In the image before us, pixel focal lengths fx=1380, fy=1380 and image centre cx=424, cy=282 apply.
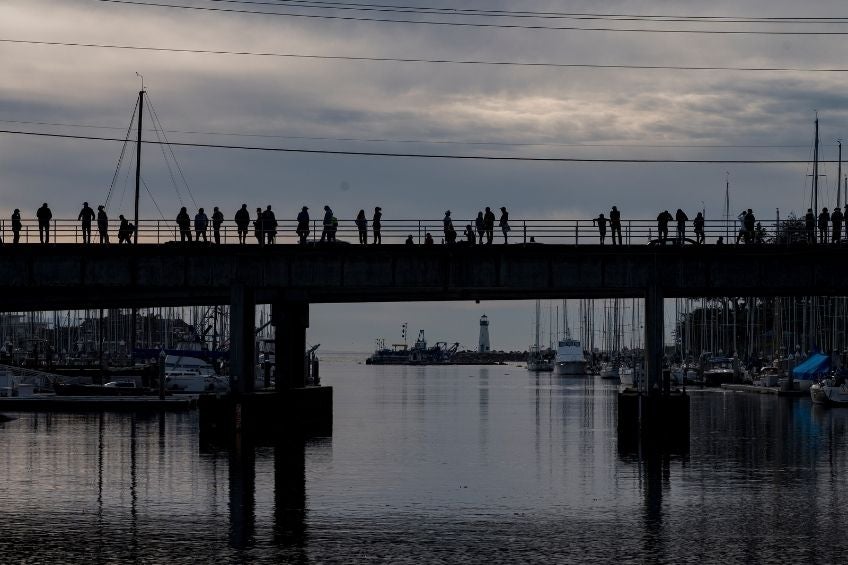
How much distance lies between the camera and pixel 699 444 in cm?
6962

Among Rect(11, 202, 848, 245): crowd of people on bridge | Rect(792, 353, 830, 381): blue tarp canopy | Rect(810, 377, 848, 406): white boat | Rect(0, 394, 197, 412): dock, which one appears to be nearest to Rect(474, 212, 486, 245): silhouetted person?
Rect(11, 202, 848, 245): crowd of people on bridge

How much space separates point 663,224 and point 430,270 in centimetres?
1178

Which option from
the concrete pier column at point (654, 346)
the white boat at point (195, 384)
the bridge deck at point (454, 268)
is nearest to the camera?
the concrete pier column at point (654, 346)

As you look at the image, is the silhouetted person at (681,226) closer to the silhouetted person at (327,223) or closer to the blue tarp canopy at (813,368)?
the silhouetted person at (327,223)

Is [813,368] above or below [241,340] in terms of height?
below

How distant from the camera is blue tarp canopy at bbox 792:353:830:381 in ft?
403

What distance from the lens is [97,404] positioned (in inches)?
3949

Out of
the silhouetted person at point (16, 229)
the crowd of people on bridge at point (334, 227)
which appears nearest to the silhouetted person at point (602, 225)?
the crowd of people on bridge at point (334, 227)

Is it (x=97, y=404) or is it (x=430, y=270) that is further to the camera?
(x=97, y=404)

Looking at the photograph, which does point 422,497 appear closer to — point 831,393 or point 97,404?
point 97,404

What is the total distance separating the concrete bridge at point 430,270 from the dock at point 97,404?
1173 inches

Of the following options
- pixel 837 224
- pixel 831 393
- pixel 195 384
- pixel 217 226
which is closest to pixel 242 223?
pixel 217 226

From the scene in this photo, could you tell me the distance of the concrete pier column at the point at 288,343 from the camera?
79.9m

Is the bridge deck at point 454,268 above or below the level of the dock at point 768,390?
above
